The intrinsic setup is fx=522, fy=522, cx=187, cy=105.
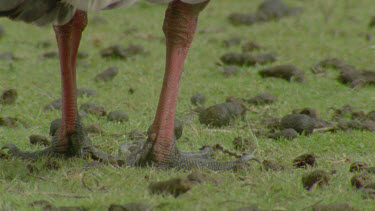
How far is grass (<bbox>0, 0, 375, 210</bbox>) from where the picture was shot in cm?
262

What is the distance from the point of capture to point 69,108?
3580 millimetres

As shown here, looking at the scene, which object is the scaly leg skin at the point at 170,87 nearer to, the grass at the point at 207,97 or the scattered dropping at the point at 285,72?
the grass at the point at 207,97

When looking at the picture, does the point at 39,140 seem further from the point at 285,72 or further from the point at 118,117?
the point at 285,72

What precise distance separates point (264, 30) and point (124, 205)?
562 centimetres

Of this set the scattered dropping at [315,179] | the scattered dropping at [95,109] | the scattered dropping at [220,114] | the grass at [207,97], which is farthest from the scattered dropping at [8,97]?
the scattered dropping at [315,179]

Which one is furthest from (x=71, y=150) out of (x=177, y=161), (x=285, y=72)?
(x=285, y=72)

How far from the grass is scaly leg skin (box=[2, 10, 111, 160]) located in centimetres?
14

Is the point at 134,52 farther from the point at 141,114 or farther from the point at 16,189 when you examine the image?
the point at 16,189

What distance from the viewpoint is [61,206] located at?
2.42 metres

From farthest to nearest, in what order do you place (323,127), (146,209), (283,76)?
1. (283,76)
2. (323,127)
3. (146,209)

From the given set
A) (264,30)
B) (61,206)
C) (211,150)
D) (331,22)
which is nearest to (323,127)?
(211,150)

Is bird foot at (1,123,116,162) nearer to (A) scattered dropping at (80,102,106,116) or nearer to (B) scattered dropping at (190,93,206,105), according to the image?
(A) scattered dropping at (80,102,106,116)

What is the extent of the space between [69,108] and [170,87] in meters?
0.76

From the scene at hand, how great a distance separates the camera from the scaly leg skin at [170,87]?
10.9 feet
